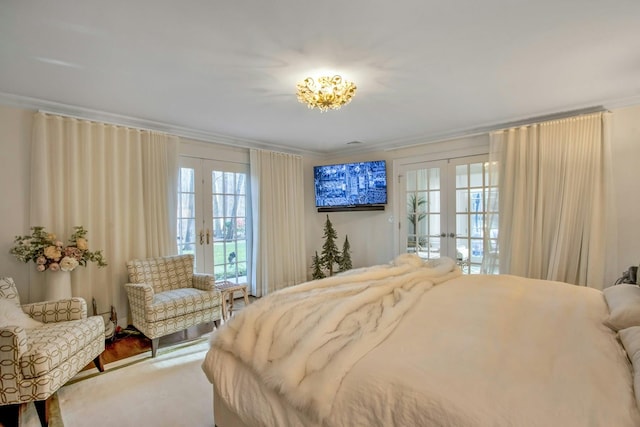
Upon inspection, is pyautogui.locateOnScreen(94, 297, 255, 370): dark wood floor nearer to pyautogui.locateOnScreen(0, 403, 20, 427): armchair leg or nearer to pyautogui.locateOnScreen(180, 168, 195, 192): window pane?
pyautogui.locateOnScreen(0, 403, 20, 427): armchair leg

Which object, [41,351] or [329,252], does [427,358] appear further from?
[329,252]

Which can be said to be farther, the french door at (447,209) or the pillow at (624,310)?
the french door at (447,209)

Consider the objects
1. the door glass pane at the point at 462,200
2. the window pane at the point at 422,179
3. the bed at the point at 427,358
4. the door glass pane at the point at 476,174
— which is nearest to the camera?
the bed at the point at 427,358

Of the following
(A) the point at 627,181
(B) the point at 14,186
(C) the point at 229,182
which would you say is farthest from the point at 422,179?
(B) the point at 14,186

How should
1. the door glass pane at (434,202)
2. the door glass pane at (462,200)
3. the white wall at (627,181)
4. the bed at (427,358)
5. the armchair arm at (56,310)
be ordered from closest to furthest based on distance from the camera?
1. the bed at (427,358)
2. the armchair arm at (56,310)
3. the white wall at (627,181)
4. the door glass pane at (462,200)
5. the door glass pane at (434,202)

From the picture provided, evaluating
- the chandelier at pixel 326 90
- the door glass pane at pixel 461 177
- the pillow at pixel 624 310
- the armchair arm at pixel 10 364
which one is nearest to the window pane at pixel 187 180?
the chandelier at pixel 326 90

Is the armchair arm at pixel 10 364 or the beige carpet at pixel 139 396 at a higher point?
the armchair arm at pixel 10 364

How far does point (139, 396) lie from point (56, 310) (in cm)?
103

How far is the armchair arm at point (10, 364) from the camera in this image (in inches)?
72.4

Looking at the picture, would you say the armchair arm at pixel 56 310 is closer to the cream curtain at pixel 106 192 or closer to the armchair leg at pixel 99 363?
the armchair leg at pixel 99 363

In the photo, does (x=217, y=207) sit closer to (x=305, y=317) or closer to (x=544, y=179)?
(x=305, y=317)

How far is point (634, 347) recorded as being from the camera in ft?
3.93

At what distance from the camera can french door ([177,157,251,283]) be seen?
4.18m

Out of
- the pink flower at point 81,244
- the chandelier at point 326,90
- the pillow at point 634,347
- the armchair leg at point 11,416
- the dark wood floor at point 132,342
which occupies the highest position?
the chandelier at point 326,90
